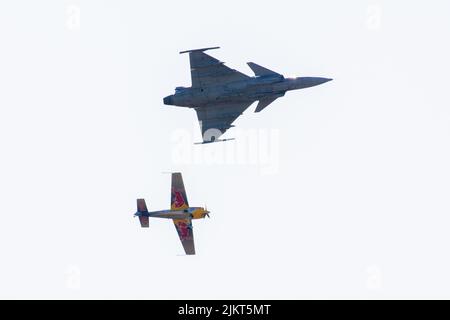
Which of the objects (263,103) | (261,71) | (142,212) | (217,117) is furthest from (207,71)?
(142,212)

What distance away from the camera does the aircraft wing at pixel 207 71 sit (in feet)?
283

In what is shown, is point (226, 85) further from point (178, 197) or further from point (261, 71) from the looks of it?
point (178, 197)

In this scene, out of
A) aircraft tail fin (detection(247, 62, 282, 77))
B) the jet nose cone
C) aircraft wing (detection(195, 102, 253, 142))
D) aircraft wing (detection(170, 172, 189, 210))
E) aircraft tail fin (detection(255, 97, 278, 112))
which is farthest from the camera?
aircraft wing (detection(170, 172, 189, 210))

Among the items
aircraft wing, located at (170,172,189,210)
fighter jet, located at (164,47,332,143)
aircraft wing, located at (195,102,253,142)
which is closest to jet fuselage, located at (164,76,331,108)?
fighter jet, located at (164,47,332,143)

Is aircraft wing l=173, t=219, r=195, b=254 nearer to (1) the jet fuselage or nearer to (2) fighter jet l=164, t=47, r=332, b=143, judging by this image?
(2) fighter jet l=164, t=47, r=332, b=143

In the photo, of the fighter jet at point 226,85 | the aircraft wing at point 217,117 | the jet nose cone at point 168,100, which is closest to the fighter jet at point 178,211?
the aircraft wing at point 217,117

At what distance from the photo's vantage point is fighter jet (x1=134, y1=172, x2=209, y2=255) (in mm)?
91312

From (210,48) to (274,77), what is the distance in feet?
17.3

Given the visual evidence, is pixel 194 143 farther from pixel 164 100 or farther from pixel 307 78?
pixel 307 78

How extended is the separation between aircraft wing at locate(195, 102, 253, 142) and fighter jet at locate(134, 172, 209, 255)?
536 cm

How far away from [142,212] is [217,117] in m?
9.53

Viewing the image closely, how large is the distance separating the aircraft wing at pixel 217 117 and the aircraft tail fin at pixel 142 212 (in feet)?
24.1

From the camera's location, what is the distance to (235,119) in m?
89.0
